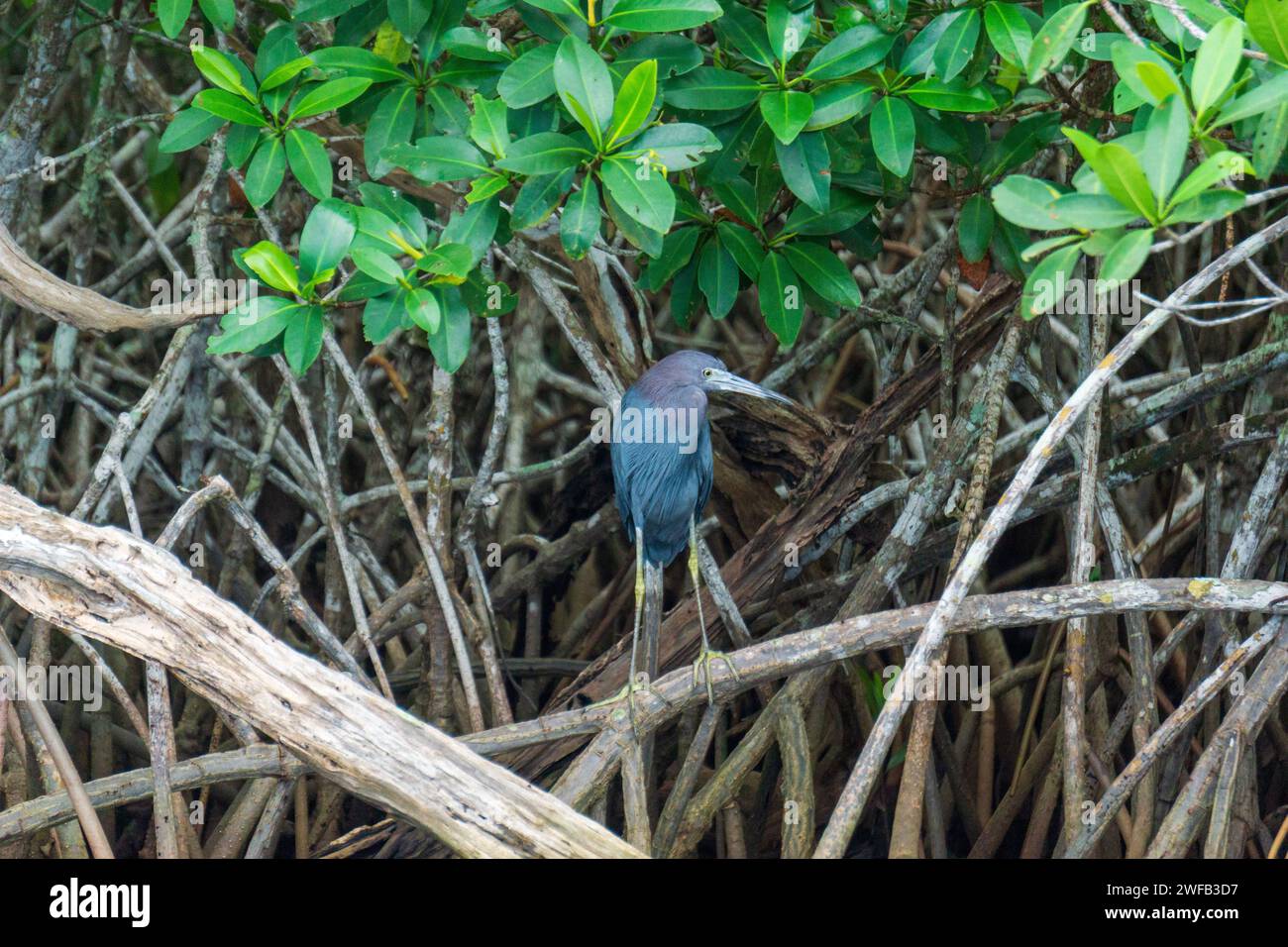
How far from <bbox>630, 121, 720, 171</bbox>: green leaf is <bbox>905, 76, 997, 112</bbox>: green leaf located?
458 mm

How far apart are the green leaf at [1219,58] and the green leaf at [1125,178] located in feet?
0.62

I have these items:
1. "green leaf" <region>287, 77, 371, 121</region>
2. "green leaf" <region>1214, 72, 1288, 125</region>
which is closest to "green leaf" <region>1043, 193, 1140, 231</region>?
"green leaf" <region>1214, 72, 1288, 125</region>

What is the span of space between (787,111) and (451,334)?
2.56ft

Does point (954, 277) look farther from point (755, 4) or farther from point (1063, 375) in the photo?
point (1063, 375)

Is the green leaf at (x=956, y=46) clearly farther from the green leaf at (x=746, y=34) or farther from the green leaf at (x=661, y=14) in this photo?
the green leaf at (x=661, y=14)

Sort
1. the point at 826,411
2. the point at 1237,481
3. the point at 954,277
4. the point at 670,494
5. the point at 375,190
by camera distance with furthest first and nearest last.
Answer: the point at 826,411 → the point at 1237,481 → the point at 670,494 → the point at 954,277 → the point at 375,190

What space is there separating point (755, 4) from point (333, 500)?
195cm

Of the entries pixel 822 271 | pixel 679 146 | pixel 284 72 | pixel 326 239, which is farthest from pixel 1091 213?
pixel 284 72

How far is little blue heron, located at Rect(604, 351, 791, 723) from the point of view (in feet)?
10.8

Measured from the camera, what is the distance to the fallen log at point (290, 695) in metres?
2.21

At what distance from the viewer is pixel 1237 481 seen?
373 centimetres

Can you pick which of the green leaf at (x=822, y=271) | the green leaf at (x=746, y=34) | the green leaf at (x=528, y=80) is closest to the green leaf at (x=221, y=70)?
the green leaf at (x=528, y=80)

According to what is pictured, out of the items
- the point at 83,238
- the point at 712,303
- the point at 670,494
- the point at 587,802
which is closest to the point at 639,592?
the point at 670,494

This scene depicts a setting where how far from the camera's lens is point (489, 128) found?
2.27 metres
